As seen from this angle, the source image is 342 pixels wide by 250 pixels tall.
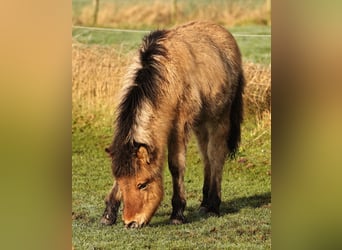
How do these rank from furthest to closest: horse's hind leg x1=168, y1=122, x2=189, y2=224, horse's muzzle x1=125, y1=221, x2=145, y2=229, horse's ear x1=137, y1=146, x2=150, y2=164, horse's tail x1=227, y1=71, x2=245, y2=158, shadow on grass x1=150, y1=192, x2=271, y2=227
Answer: horse's tail x1=227, y1=71, x2=245, y2=158, shadow on grass x1=150, y1=192, x2=271, y2=227, horse's hind leg x1=168, y1=122, x2=189, y2=224, horse's muzzle x1=125, y1=221, x2=145, y2=229, horse's ear x1=137, y1=146, x2=150, y2=164

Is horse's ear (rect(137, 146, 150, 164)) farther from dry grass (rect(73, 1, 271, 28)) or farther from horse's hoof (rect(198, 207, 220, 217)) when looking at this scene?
dry grass (rect(73, 1, 271, 28))

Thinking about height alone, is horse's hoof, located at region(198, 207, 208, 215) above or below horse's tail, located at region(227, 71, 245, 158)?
below

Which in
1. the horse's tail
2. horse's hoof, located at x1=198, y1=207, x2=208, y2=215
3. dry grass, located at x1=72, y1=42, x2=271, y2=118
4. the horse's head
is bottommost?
horse's hoof, located at x1=198, y1=207, x2=208, y2=215

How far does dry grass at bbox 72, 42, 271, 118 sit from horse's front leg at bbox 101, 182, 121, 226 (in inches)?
30.7

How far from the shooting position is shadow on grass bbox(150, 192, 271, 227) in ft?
20.6

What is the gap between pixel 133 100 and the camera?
592 cm

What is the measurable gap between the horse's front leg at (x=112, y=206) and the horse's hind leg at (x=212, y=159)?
0.80m

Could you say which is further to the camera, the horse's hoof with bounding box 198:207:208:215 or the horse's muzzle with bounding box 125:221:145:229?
the horse's hoof with bounding box 198:207:208:215

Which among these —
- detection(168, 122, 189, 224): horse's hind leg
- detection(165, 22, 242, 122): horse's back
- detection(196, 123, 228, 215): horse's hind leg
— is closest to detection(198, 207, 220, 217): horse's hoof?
detection(196, 123, 228, 215): horse's hind leg

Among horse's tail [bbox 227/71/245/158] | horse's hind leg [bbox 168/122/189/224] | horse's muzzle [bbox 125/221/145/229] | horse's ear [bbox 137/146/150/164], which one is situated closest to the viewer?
horse's ear [bbox 137/146/150/164]

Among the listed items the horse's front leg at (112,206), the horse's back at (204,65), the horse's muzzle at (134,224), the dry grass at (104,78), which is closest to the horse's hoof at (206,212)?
the horse's muzzle at (134,224)
